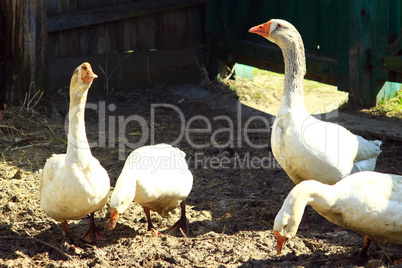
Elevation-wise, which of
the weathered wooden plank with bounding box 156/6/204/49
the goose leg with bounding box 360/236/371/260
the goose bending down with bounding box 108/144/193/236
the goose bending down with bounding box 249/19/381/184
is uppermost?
the weathered wooden plank with bounding box 156/6/204/49

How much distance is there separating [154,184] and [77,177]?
694 mm

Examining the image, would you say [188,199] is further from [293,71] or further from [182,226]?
[293,71]

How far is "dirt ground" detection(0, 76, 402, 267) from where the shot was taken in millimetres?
4199

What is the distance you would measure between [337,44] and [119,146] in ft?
12.4

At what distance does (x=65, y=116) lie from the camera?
7.79 m

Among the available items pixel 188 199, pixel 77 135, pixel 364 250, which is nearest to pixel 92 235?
pixel 77 135

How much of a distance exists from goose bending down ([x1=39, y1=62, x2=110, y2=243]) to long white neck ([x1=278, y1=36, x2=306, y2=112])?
5.99 feet

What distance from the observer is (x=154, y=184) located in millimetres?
4523

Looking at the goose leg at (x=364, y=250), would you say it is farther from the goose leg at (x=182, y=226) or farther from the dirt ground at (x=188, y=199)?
the goose leg at (x=182, y=226)

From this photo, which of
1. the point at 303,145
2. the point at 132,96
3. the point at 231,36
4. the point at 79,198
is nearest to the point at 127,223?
Answer: the point at 79,198

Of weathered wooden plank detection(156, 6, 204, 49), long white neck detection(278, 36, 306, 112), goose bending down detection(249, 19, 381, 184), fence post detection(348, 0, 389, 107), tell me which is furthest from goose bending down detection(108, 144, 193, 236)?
weathered wooden plank detection(156, 6, 204, 49)

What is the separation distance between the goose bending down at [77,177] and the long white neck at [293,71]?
183 cm

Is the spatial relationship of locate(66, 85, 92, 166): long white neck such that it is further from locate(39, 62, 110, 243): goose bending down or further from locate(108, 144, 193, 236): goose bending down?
locate(108, 144, 193, 236): goose bending down

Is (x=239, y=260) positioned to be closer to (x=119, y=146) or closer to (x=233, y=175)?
(x=233, y=175)
